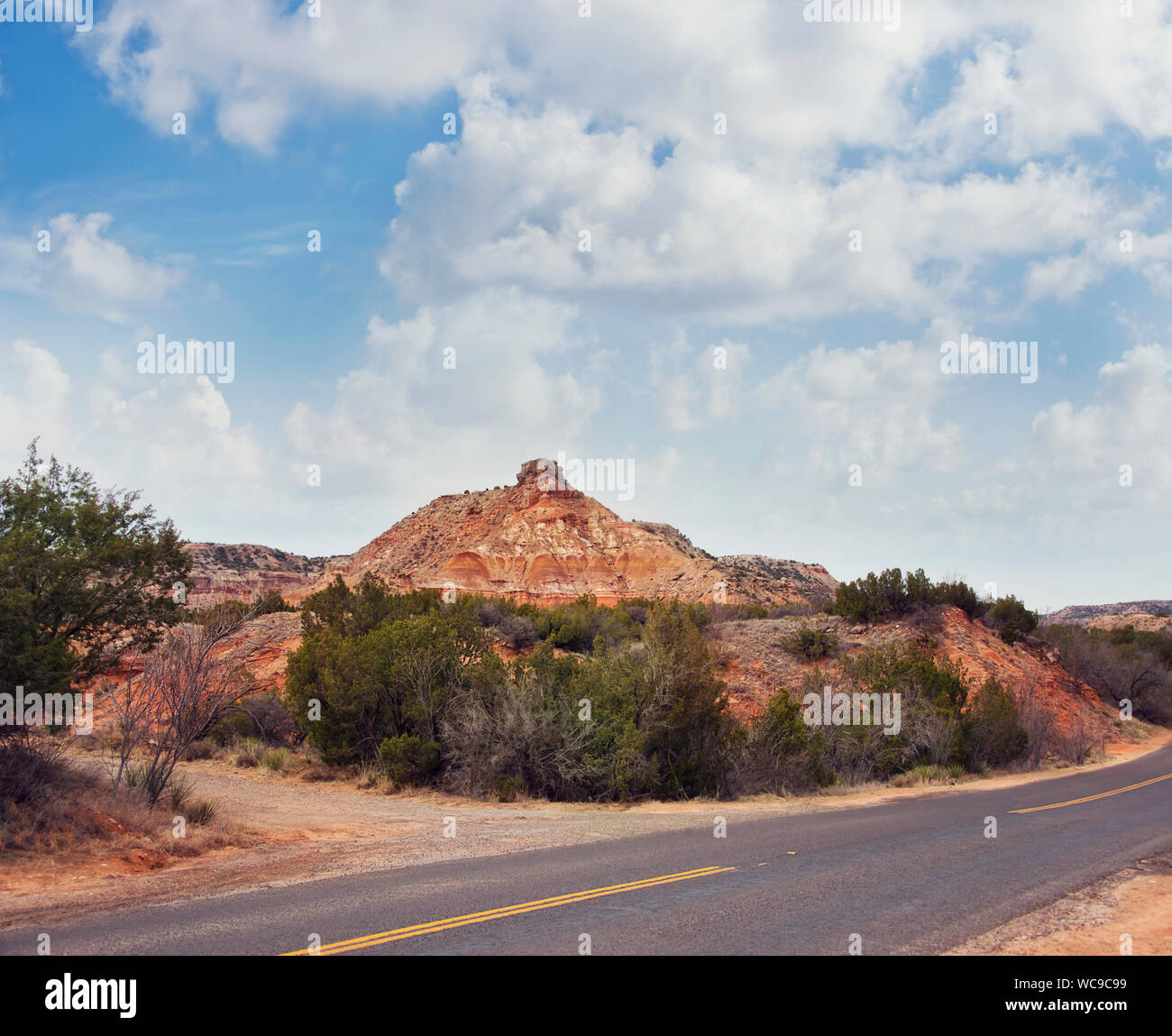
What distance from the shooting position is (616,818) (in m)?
15.3

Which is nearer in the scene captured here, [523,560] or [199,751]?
[199,751]

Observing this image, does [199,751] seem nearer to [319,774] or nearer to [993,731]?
[319,774]

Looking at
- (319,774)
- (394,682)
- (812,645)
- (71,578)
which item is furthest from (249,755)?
(812,645)

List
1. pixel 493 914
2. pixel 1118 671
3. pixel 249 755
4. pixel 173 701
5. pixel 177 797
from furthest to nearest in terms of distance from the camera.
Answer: pixel 1118 671, pixel 249 755, pixel 177 797, pixel 173 701, pixel 493 914

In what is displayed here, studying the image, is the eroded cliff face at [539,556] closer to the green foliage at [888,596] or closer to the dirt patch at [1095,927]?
the green foliage at [888,596]

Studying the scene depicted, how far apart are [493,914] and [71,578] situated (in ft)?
36.3

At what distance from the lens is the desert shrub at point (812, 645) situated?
37.6m

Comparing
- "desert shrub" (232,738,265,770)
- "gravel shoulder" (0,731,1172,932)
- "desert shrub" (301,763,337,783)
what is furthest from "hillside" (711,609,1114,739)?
"desert shrub" (232,738,265,770)

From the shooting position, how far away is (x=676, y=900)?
842cm

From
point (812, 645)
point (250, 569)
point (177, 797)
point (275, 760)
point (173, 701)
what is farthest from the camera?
point (250, 569)

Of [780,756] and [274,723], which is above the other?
[780,756]

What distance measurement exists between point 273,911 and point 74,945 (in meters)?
1.66

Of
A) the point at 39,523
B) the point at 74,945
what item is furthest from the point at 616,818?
the point at 39,523

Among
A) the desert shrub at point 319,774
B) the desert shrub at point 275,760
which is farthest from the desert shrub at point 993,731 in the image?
the desert shrub at point 275,760
